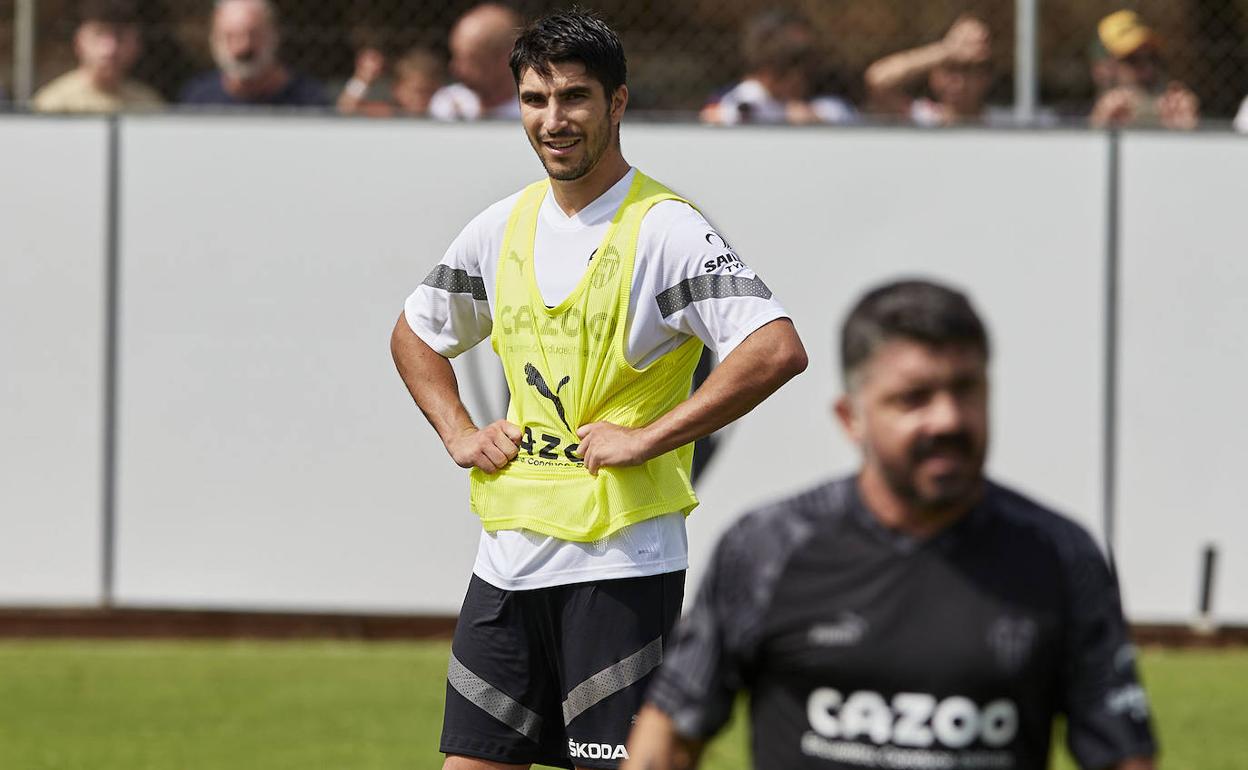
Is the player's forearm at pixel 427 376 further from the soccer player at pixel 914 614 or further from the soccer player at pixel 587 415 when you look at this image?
the soccer player at pixel 914 614

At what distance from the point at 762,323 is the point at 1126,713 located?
192cm

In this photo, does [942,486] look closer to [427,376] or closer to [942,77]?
[427,376]

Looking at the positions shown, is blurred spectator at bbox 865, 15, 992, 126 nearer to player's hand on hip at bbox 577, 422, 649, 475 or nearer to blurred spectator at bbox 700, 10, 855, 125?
blurred spectator at bbox 700, 10, 855, 125

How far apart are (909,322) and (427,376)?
2435 mm

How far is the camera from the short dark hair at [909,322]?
296 centimetres

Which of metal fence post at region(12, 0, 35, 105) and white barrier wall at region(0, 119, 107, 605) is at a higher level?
metal fence post at region(12, 0, 35, 105)

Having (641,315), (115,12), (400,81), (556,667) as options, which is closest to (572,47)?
(641,315)

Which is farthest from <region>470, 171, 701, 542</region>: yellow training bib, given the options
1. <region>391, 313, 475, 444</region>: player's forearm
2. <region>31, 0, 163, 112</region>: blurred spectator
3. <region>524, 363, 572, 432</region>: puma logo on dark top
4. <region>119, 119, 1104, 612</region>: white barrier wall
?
<region>31, 0, 163, 112</region>: blurred spectator

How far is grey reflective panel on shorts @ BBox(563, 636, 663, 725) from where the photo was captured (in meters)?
4.73

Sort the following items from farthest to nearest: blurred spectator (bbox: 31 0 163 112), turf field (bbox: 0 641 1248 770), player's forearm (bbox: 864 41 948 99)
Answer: player's forearm (bbox: 864 41 948 99) < blurred spectator (bbox: 31 0 163 112) < turf field (bbox: 0 641 1248 770)

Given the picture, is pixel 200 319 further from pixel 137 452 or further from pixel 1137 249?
pixel 1137 249

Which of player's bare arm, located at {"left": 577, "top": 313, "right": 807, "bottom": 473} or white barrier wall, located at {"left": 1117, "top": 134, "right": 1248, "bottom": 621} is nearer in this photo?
player's bare arm, located at {"left": 577, "top": 313, "right": 807, "bottom": 473}

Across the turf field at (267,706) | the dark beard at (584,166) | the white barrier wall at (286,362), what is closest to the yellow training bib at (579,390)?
the dark beard at (584,166)

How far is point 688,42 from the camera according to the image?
40.9 ft
